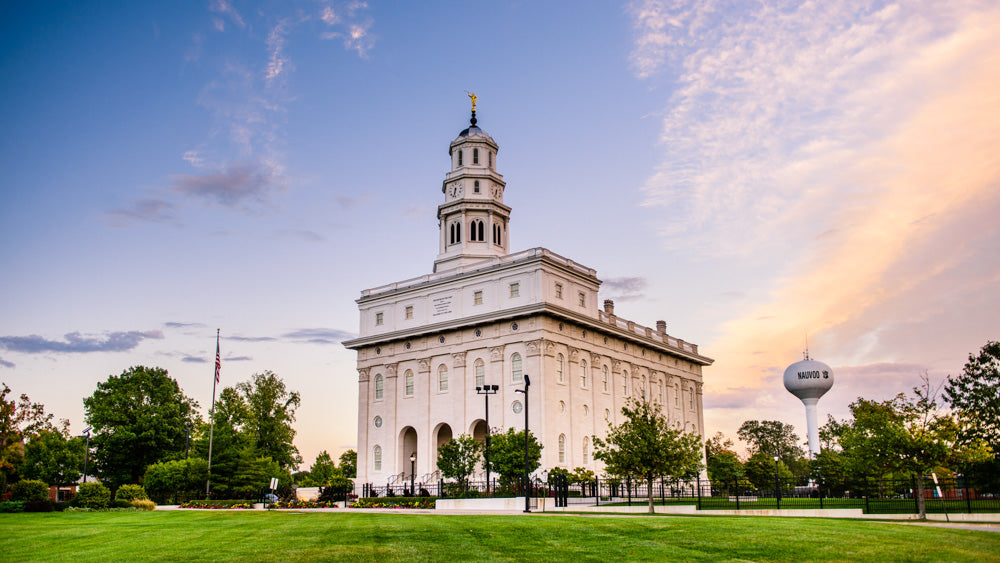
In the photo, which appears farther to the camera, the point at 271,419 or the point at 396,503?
the point at 271,419

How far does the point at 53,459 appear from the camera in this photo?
79.7 meters

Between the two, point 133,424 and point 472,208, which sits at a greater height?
point 472,208

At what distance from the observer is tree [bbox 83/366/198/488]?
76062mm

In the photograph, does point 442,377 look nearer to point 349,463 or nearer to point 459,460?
point 459,460

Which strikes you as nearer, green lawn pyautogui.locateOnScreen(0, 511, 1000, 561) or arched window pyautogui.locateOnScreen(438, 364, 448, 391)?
green lawn pyautogui.locateOnScreen(0, 511, 1000, 561)

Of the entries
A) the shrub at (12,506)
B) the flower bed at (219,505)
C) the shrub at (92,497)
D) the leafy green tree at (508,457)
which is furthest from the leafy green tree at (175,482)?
the leafy green tree at (508,457)

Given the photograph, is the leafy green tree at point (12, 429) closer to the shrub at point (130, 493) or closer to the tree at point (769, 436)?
the shrub at point (130, 493)

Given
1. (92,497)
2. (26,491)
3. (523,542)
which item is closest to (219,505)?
(92,497)

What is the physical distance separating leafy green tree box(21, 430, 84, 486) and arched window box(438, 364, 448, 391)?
1749 inches

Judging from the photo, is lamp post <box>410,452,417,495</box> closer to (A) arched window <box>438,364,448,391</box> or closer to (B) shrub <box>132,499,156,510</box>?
(A) arched window <box>438,364,448,391</box>

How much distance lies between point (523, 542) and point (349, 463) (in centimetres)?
6557

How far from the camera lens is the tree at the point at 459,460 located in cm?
5038

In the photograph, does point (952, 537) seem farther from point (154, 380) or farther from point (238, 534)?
point (154, 380)

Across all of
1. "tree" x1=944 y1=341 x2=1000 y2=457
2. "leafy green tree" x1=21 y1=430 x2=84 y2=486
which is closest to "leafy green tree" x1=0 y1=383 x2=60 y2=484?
"leafy green tree" x1=21 y1=430 x2=84 y2=486
